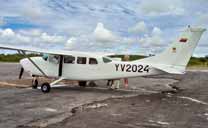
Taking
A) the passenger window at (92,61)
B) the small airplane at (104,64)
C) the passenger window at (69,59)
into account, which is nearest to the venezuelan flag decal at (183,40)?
the small airplane at (104,64)

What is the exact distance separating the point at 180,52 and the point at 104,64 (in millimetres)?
3371

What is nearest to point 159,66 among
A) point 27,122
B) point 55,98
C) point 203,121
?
point 55,98

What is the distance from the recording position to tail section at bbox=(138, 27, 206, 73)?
1305 cm

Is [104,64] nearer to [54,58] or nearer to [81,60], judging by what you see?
[81,60]

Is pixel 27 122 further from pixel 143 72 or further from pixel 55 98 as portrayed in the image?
pixel 143 72

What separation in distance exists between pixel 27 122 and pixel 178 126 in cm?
349

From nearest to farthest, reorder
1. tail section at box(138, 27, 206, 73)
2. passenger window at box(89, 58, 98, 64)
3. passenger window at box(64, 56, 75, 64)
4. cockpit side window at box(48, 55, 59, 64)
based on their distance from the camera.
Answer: tail section at box(138, 27, 206, 73) → passenger window at box(89, 58, 98, 64) → passenger window at box(64, 56, 75, 64) → cockpit side window at box(48, 55, 59, 64)

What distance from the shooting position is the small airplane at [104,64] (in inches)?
517

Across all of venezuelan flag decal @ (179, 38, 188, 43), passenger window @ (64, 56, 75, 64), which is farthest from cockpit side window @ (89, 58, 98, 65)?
venezuelan flag decal @ (179, 38, 188, 43)

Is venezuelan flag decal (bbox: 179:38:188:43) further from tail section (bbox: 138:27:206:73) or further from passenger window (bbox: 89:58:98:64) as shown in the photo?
passenger window (bbox: 89:58:98:64)

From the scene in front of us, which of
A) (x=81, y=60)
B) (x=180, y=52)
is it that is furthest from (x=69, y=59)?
(x=180, y=52)

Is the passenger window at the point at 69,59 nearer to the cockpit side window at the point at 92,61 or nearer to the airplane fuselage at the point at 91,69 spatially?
the airplane fuselage at the point at 91,69

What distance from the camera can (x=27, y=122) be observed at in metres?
7.12

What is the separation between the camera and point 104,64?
13945mm
